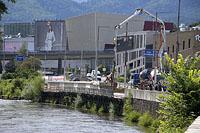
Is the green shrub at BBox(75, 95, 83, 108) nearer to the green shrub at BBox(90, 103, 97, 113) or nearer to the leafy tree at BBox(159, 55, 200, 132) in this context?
the green shrub at BBox(90, 103, 97, 113)

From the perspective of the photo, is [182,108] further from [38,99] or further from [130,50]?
[130,50]

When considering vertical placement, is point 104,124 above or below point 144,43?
below

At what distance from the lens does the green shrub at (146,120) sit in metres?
47.8

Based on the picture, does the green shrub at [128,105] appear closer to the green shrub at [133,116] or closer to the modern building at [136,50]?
the green shrub at [133,116]

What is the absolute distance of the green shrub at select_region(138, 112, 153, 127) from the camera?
4781 cm

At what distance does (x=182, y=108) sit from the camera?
2488 centimetres

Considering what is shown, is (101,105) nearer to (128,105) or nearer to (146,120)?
(128,105)

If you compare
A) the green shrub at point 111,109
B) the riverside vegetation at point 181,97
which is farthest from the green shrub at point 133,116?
the riverside vegetation at point 181,97

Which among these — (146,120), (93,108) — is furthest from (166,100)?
(93,108)

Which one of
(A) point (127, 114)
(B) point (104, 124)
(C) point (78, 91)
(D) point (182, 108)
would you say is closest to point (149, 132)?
(B) point (104, 124)

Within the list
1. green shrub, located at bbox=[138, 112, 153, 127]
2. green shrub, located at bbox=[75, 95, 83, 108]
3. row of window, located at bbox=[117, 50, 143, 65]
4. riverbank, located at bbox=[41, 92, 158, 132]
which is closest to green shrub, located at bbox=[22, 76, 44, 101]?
riverbank, located at bbox=[41, 92, 158, 132]

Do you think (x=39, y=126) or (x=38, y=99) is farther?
(x=38, y=99)

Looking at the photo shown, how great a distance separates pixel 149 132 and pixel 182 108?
18867 millimetres

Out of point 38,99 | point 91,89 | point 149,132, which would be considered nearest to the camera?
point 149,132
